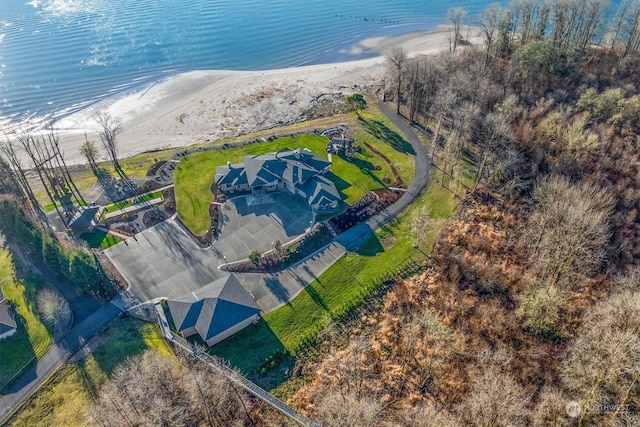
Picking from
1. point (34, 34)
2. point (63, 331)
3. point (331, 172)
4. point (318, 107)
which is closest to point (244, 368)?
point (63, 331)

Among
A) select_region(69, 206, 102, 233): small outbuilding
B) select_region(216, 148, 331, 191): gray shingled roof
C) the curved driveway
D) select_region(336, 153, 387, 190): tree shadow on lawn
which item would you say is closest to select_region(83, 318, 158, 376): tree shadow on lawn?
the curved driveway

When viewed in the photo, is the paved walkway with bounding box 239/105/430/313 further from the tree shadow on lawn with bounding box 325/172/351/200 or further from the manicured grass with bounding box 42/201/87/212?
the manicured grass with bounding box 42/201/87/212

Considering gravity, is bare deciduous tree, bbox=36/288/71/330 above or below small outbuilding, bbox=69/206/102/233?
below

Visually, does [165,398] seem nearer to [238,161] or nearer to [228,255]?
[228,255]

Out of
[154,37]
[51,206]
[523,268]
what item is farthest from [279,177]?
[154,37]

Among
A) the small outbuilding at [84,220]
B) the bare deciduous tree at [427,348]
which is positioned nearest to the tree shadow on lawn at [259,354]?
the bare deciduous tree at [427,348]

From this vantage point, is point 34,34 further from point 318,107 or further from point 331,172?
point 331,172
